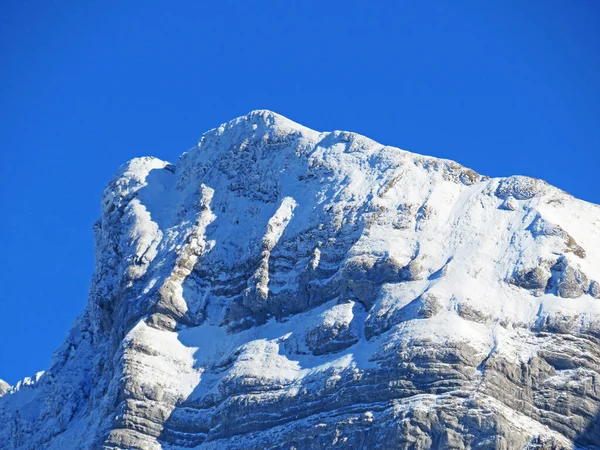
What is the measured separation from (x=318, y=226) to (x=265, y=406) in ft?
71.4

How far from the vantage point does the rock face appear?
14675 centimetres

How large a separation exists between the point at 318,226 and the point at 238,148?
18.7 metres

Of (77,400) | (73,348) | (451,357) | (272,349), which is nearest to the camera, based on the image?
(451,357)

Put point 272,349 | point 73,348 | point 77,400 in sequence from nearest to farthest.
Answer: point 272,349
point 77,400
point 73,348

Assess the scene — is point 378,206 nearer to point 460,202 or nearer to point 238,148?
point 460,202

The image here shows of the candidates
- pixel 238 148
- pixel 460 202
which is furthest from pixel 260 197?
pixel 460 202

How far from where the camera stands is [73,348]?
186875 millimetres

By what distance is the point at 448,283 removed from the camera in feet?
516

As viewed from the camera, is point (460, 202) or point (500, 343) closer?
point (500, 343)

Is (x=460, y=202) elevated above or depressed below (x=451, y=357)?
above

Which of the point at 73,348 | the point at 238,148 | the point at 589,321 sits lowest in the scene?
the point at 589,321

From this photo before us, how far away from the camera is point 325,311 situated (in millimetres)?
160250

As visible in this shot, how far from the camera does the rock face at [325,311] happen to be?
14675 cm

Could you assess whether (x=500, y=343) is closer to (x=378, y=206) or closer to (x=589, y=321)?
(x=589, y=321)
